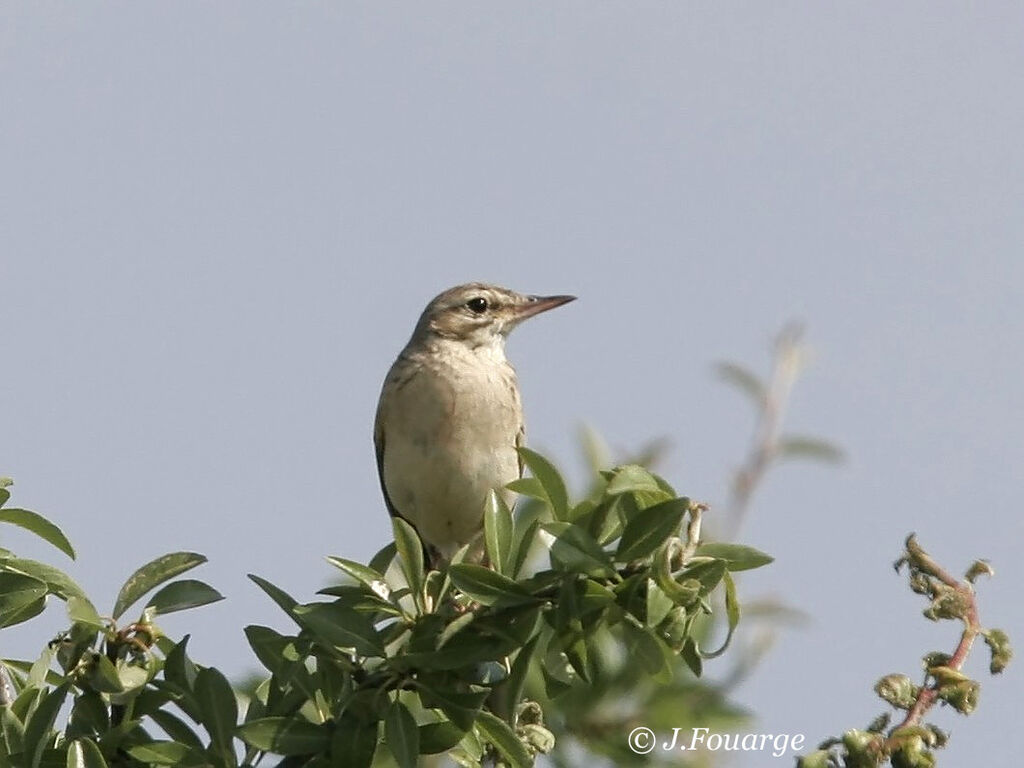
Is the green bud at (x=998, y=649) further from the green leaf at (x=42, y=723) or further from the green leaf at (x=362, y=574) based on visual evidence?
the green leaf at (x=42, y=723)

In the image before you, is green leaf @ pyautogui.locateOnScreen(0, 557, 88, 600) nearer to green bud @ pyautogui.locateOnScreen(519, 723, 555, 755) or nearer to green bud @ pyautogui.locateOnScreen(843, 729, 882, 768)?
green bud @ pyautogui.locateOnScreen(519, 723, 555, 755)

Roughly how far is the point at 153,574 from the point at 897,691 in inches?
72.3

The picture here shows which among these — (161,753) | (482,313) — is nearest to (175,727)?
(161,753)

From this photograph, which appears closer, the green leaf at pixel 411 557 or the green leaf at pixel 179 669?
the green leaf at pixel 179 669

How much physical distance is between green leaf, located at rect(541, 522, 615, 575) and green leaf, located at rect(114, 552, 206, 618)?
3.19 feet

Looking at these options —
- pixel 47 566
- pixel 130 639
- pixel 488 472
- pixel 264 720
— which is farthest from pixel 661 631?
pixel 488 472

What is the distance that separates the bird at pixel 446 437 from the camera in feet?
27.6

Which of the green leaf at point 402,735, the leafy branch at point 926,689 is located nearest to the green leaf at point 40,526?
the green leaf at point 402,735

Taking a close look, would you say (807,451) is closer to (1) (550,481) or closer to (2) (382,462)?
(1) (550,481)

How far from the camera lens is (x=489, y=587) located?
3686 millimetres

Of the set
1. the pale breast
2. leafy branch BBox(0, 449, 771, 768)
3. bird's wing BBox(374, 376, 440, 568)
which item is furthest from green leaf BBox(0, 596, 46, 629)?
bird's wing BBox(374, 376, 440, 568)

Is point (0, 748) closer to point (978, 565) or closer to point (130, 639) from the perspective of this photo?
point (130, 639)

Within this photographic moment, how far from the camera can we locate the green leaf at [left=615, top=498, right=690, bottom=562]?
3531 millimetres

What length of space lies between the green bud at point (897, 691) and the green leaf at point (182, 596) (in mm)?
1646
